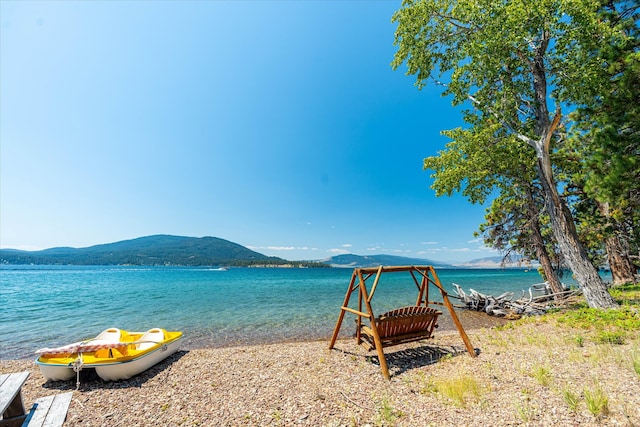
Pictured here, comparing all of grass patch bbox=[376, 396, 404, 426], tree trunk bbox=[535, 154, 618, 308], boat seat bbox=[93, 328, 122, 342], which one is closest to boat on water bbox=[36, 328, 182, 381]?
boat seat bbox=[93, 328, 122, 342]

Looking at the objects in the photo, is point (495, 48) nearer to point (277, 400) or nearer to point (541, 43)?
point (541, 43)

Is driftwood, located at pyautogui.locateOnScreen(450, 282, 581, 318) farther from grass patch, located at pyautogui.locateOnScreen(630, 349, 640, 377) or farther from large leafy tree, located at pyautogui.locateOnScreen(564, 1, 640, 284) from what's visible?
grass patch, located at pyautogui.locateOnScreen(630, 349, 640, 377)

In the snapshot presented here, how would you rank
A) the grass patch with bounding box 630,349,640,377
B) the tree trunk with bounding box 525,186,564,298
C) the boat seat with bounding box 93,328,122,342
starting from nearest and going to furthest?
the grass patch with bounding box 630,349,640,377
the boat seat with bounding box 93,328,122,342
the tree trunk with bounding box 525,186,564,298

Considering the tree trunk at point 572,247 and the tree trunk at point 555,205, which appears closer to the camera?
the tree trunk at point 572,247

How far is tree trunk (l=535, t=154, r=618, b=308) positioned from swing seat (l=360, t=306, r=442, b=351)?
8.42 meters

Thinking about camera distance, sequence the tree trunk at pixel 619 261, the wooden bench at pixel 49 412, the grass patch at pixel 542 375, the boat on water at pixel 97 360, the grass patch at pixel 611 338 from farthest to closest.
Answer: the tree trunk at pixel 619 261 → the grass patch at pixel 611 338 → the boat on water at pixel 97 360 → the grass patch at pixel 542 375 → the wooden bench at pixel 49 412

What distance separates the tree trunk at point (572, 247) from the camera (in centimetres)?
1082

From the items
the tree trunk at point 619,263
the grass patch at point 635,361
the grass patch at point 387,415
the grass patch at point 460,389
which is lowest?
the grass patch at point 387,415

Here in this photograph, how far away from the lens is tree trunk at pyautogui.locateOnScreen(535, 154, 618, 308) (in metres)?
10.8

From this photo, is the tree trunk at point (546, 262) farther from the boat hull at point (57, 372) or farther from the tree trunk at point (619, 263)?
the boat hull at point (57, 372)

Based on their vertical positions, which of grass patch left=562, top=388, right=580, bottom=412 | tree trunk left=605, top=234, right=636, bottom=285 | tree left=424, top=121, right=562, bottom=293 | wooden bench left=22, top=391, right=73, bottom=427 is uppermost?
tree left=424, top=121, right=562, bottom=293

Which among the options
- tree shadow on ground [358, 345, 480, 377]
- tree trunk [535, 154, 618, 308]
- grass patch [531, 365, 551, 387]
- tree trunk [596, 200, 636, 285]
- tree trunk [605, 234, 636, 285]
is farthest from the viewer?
tree trunk [605, 234, 636, 285]

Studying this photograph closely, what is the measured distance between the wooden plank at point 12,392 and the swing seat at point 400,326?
21.9ft

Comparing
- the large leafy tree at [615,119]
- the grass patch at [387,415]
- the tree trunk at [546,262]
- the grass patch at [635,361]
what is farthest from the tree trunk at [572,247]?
the grass patch at [387,415]
